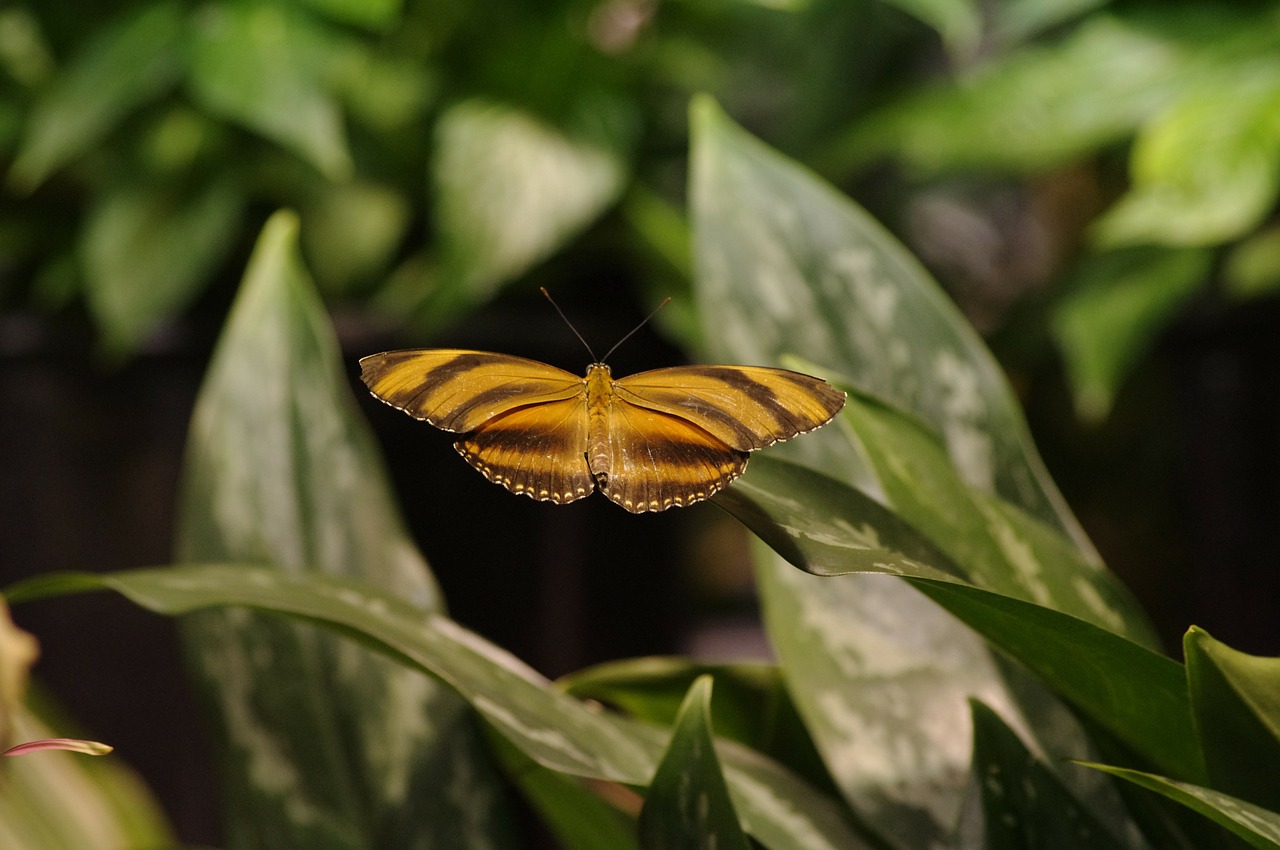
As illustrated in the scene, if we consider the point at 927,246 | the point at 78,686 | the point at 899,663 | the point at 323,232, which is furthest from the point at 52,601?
the point at 927,246

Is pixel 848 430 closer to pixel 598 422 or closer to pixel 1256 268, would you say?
pixel 598 422

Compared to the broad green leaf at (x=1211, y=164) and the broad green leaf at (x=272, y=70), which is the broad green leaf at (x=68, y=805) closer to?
the broad green leaf at (x=272, y=70)

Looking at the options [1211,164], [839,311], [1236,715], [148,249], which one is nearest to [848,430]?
[839,311]

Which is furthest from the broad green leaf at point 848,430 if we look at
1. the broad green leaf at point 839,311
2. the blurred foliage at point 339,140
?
the blurred foliage at point 339,140

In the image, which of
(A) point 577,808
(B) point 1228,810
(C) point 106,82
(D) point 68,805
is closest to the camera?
(B) point 1228,810

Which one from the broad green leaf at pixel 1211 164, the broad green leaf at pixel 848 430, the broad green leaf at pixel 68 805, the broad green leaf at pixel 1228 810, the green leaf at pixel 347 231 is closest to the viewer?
the broad green leaf at pixel 1228 810

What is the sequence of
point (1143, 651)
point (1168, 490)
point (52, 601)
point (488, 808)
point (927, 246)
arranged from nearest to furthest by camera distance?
point (1143, 651) → point (488, 808) → point (52, 601) → point (1168, 490) → point (927, 246)

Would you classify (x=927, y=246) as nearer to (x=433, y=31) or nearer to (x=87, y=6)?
(x=433, y=31)
